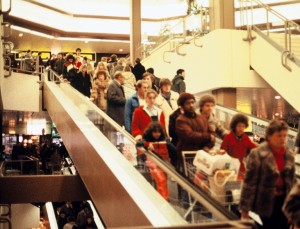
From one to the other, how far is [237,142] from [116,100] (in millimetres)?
4057

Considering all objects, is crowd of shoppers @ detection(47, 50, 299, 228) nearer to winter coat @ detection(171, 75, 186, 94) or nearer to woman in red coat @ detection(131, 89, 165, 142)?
woman in red coat @ detection(131, 89, 165, 142)

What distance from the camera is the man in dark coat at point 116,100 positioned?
981cm

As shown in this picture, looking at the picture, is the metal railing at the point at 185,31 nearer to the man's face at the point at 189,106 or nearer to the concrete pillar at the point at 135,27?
the concrete pillar at the point at 135,27

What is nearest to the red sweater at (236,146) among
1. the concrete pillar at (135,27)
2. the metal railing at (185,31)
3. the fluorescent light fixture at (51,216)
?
the metal railing at (185,31)

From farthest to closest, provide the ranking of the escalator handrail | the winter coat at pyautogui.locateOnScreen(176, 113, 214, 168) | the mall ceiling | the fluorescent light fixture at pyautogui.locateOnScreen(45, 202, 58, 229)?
the mall ceiling, the fluorescent light fixture at pyautogui.locateOnScreen(45, 202, 58, 229), the winter coat at pyautogui.locateOnScreen(176, 113, 214, 168), the escalator handrail

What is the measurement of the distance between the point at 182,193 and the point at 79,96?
7.42 metres

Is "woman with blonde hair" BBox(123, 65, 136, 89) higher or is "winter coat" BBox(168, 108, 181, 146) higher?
"woman with blonde hair" BBox(123, 65, 136, 89)

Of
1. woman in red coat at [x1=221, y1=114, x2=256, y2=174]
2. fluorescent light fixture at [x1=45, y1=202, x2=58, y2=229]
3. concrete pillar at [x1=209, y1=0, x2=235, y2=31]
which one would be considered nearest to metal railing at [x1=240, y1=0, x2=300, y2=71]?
concrete pillar at [x1=209, y1=0, x2=235, y2=31]

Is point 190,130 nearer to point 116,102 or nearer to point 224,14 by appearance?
point 116,102

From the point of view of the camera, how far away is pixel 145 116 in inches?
305

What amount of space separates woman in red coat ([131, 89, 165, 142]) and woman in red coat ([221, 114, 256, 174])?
5.65ft

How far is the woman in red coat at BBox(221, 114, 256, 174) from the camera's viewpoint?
604 centimetres

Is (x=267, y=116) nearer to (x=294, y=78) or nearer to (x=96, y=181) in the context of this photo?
(x=294, y=78)

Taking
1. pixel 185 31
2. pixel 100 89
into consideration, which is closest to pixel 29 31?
pixel 185 31
